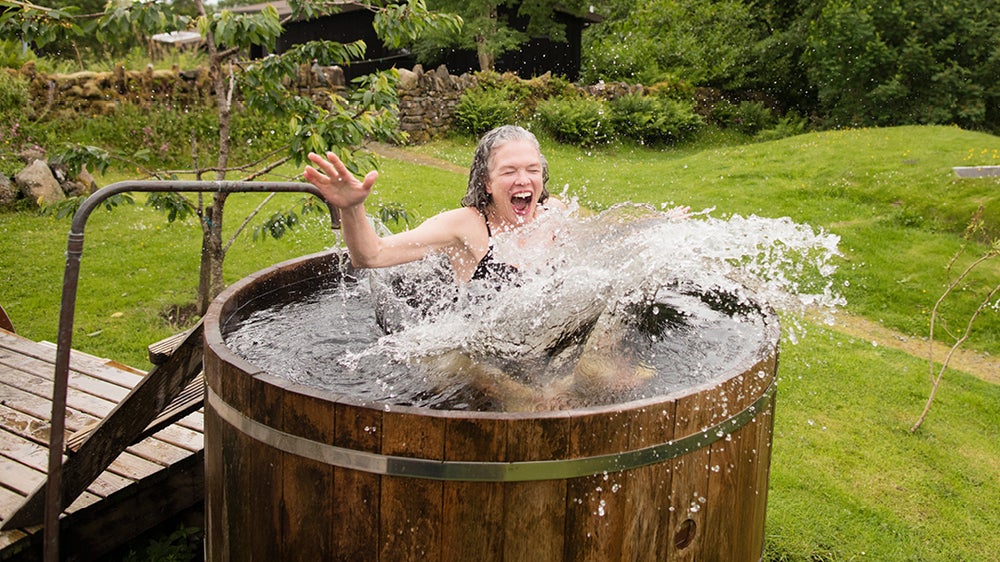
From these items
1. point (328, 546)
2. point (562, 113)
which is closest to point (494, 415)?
point (328, 546)

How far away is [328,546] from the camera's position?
2.17 meters

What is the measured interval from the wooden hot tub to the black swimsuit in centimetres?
120

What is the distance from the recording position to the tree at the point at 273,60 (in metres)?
4.30

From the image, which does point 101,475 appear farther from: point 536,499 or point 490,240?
point 536,499

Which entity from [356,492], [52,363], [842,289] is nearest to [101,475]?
[52,363]

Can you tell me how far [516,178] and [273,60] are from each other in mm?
2368

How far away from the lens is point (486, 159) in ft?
11.0

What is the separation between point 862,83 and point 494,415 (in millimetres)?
17973

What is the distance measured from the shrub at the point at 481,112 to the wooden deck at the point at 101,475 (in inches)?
473

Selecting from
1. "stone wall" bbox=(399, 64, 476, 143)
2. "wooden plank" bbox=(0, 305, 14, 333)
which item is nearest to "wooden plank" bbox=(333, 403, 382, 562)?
"wooden plank" bbox=(0, 305, 14, 333)

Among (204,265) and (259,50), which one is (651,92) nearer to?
(259,50)

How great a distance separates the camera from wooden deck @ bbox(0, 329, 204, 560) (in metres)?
3.20

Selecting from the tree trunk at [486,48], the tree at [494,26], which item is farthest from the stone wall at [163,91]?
the tree trunk at [486,48]

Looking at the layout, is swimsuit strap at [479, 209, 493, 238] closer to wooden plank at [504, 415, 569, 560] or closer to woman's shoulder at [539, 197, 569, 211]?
woman's shoulder at [539, 197, 569, 211]
